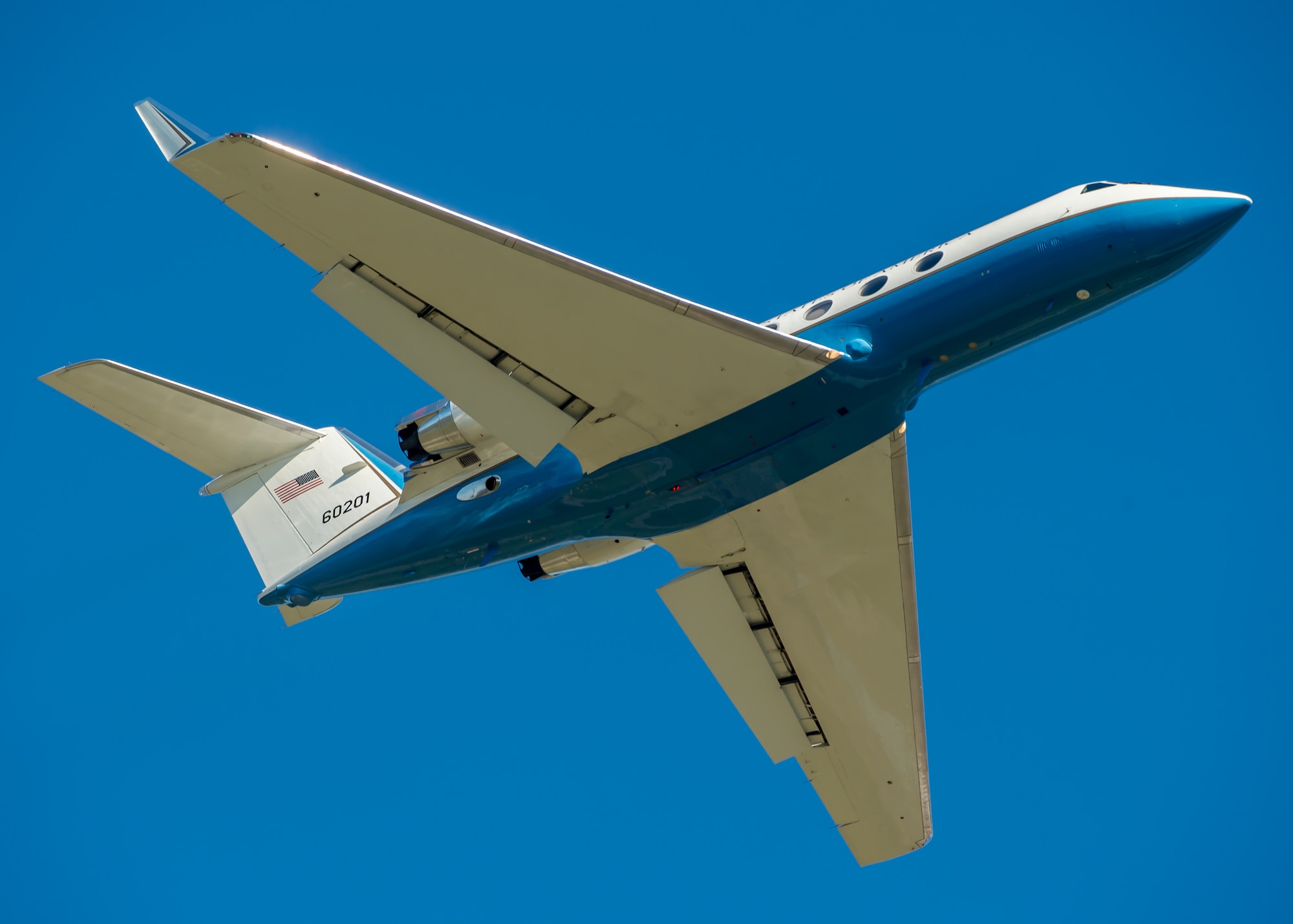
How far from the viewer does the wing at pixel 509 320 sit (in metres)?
13.8

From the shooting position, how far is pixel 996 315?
1516cm

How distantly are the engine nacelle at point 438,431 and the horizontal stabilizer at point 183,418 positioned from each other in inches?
146

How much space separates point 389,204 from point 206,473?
7.86 metres

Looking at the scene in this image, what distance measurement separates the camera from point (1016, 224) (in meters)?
15.3

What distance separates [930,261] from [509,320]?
5.82m

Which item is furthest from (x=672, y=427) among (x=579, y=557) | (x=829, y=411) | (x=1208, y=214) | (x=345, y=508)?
(x=1208, y=214)

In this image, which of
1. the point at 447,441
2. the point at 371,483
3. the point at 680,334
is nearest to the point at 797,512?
the point at 680,334

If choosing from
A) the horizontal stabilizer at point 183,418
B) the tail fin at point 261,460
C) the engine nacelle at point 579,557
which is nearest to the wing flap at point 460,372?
the engine nacelle at point 579,557

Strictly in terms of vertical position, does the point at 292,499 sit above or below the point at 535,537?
above

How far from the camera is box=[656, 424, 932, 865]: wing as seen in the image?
58.5 ft

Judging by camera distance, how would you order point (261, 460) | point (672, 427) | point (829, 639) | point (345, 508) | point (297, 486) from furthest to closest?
point (261, 460) → point (297, 486) → point (829, 639) → point (345, 508) → point (672, 427)

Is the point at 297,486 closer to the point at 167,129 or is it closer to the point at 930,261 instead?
the point at 167,129

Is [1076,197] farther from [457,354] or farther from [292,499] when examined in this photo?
[292,499]

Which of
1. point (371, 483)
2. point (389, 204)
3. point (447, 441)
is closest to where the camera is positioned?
point (389, 204)
